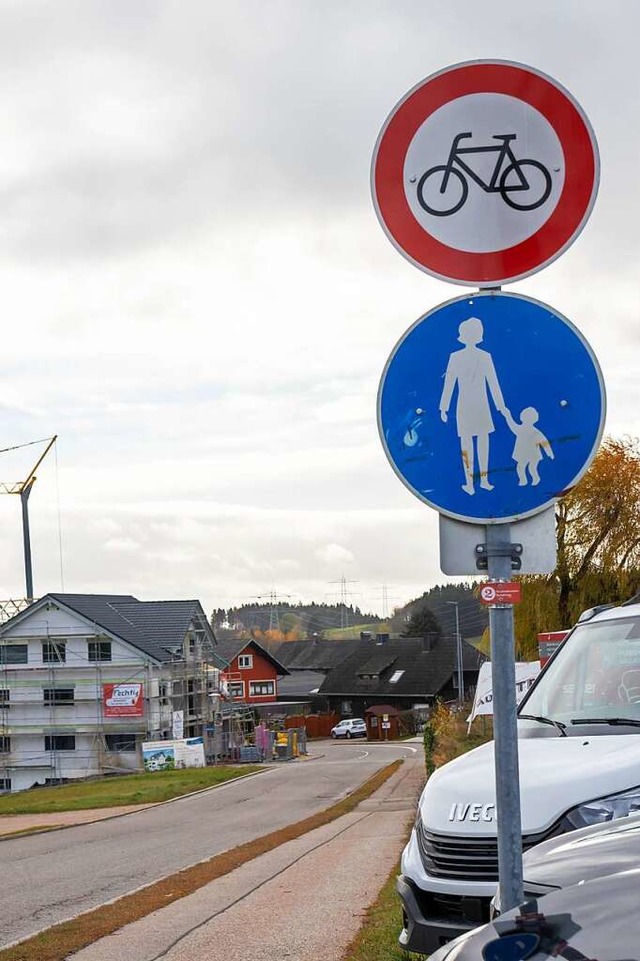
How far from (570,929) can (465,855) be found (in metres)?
2.98

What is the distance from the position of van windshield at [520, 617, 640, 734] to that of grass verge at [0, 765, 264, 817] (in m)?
30.8

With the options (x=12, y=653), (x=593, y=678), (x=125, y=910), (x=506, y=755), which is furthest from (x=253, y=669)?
(x=506, y=755)

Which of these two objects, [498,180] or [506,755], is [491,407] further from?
[506,755]

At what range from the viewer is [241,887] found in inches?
496

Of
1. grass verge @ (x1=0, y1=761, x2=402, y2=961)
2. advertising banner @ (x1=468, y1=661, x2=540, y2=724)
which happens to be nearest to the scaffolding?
grass verge @ (x1=0, y1=761, x2=402, y2=961)

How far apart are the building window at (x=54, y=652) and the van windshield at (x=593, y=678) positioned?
69913mm

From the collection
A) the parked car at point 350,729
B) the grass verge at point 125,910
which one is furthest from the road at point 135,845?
the parked car at point 350,729

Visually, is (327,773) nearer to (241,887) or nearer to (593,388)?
(241,887)

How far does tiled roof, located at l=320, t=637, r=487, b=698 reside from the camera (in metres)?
105

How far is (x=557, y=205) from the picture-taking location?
4.05 meters

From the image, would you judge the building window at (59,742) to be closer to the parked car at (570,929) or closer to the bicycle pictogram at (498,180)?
the bicycle pictogram at (498,180)

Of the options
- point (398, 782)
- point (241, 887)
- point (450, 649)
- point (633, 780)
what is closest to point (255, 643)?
point (450, 649)

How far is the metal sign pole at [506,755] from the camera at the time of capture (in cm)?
356

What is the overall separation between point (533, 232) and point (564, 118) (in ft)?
1.23
